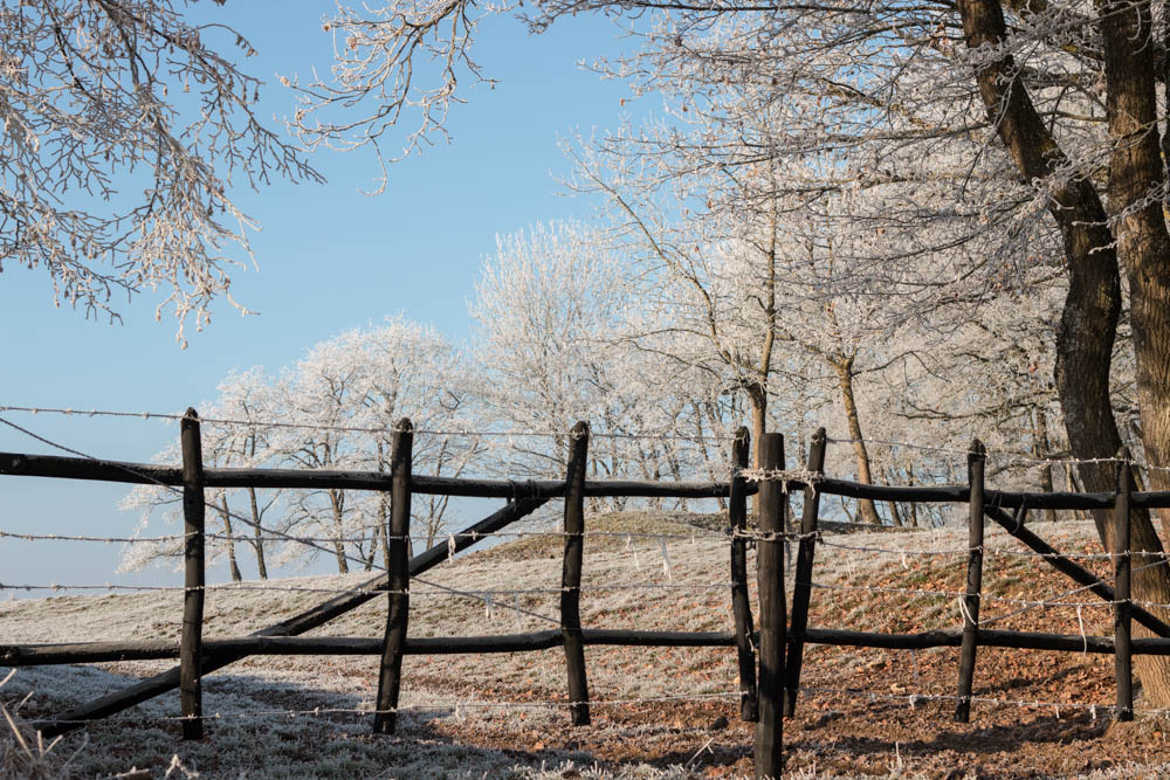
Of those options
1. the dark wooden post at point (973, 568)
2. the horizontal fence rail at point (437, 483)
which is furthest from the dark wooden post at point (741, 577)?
the dark wooden post at point (973, 568)

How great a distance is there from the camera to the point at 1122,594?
24.7 ft

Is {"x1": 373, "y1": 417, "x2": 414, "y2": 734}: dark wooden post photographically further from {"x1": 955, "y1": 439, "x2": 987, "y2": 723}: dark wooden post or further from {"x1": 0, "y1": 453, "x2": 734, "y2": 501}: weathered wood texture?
{"x1": 955, "y1": 439, "x2": 987, "y2": 723}: dark wooden post

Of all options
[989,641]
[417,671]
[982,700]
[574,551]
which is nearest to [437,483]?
[574,551]

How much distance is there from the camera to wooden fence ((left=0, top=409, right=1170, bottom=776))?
5.68 metres

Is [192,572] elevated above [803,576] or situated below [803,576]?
above

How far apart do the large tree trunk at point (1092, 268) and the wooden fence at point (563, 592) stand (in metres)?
0.93

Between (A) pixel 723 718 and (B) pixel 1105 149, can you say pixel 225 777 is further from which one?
(B) pixel 1105 149

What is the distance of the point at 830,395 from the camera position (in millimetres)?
28281

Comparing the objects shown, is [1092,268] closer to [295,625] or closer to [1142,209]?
[1142,209]

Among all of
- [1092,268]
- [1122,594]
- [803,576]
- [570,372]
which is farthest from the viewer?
[570,372]

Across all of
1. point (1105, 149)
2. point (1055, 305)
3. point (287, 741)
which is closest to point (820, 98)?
point (1105, 149)

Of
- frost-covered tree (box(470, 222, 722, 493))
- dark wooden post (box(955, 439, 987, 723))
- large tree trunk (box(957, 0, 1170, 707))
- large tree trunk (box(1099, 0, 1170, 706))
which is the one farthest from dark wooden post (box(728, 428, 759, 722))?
frost-covered tree (box(470, 222, 722, 493))

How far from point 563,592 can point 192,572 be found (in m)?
2.40

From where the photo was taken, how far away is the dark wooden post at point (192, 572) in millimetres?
5914
